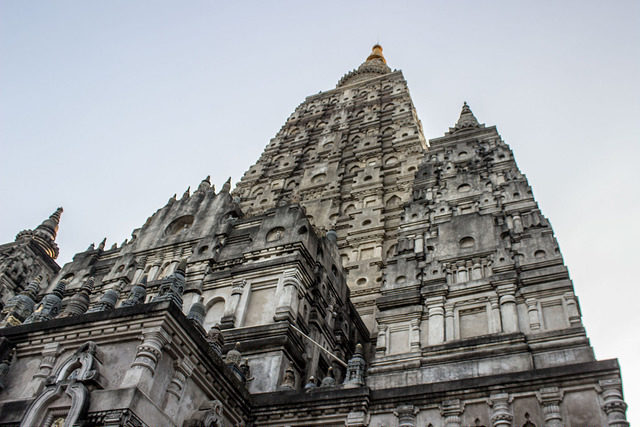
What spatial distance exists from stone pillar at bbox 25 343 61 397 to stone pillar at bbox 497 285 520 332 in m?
11.4

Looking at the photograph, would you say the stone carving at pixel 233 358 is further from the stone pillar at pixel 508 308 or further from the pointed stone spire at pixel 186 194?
the pointed stone spire at pixel 186 194

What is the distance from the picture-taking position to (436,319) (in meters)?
18.4

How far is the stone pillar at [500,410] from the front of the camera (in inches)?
→ 558

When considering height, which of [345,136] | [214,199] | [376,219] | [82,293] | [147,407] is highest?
[345,136]

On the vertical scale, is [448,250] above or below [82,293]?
above

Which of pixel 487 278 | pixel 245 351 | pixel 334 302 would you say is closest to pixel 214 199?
pixel 334 302

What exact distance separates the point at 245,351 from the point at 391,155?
23.0 meters

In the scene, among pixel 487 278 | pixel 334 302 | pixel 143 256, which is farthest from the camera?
pixel 143 256

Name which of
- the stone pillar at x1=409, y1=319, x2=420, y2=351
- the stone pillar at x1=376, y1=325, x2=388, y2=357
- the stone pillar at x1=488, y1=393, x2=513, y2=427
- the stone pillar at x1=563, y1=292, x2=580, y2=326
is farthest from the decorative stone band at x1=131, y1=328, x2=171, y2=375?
the stone pillar at x1=563, y1=292, x2=580, y2=326

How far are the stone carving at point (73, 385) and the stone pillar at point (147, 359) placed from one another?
76 centimetres

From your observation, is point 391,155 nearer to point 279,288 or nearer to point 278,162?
point 278,162

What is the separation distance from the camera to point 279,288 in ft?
67.7

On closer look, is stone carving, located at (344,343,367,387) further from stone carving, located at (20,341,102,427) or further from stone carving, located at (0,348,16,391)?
stone carving, located at (0,348,16,391)

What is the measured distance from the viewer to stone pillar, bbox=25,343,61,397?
14.5m
